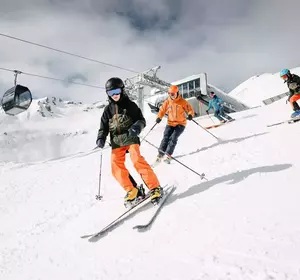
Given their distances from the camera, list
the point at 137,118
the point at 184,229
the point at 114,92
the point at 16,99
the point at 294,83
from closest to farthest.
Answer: the point at 184,229, the point at 114,92, the point at 137,118, the point at 294,83, the point at 16,99

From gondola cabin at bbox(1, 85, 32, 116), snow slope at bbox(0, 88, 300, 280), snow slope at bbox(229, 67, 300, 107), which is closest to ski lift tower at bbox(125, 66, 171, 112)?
gondola cabin at bbox(1, 85, 32, 116)

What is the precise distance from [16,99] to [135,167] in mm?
12478

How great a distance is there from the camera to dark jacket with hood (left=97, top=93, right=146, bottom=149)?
4.50 m

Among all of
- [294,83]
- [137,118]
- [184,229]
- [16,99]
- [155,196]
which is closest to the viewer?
[184,229]

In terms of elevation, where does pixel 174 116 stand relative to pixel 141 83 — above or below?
below

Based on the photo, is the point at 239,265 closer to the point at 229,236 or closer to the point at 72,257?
the point at 229,236

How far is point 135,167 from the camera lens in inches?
171

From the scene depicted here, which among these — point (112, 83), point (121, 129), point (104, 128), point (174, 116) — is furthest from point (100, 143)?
point (174, 116)

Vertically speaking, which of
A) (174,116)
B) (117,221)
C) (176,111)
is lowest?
(117,221)

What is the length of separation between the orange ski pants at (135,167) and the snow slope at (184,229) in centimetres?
47

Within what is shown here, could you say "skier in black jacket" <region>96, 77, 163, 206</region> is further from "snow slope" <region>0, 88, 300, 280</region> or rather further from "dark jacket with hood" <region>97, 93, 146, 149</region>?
"snow slope" <region>0, 88, 300, 280</region>

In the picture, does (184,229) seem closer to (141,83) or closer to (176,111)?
(176,111)

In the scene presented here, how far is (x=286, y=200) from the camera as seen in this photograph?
3406 millimetres

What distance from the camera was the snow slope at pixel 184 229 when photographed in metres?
2.45
